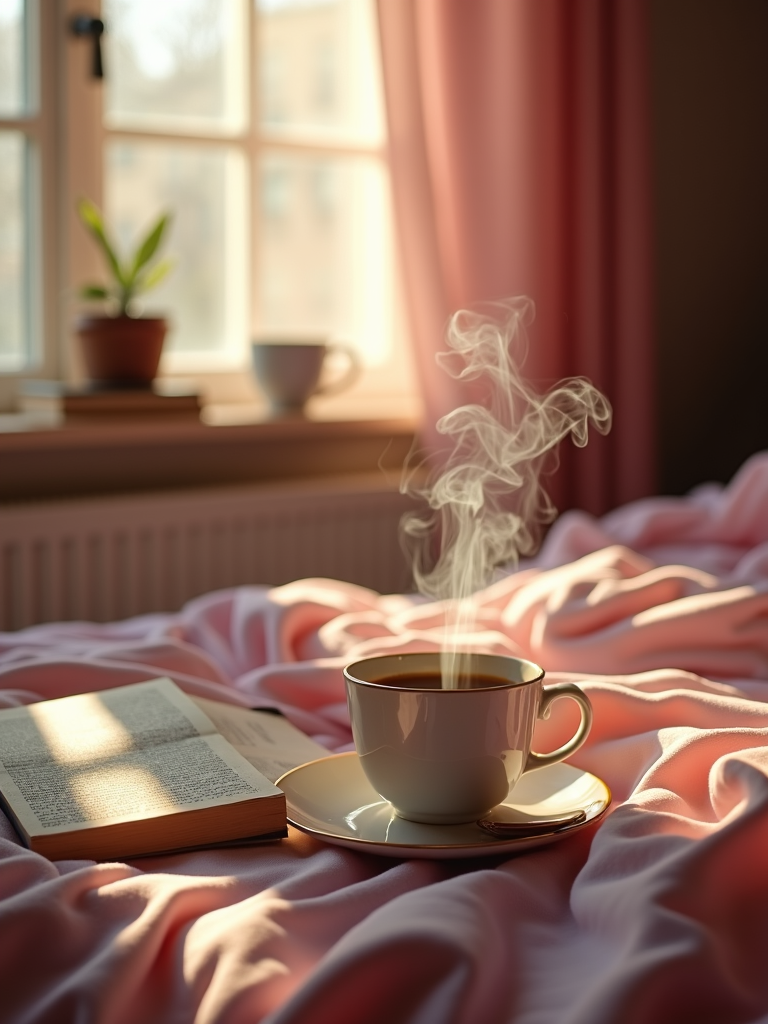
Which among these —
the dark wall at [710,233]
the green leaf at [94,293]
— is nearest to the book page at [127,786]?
the green leaf at [94,293]

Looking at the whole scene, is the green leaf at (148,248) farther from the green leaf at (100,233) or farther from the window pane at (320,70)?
the window pane at (320,70)

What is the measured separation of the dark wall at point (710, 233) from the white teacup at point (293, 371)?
827 millimetres

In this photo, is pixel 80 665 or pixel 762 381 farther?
pixel 762 381

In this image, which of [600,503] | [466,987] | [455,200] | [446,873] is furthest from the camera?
[600,503]

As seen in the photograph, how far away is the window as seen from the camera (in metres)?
2.02

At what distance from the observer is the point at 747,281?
274cm

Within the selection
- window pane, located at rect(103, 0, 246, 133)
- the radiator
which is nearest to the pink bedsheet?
the radiator

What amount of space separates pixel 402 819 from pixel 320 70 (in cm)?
189

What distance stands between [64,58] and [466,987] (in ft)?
5.93

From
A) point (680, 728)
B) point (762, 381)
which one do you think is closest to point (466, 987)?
point (680, 728)

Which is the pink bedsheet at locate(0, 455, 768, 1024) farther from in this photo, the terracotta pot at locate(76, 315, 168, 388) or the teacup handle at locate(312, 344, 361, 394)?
the teacup handle at locate(312, 344, 361, 394)

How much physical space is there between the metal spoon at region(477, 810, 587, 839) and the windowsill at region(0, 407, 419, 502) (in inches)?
50.5

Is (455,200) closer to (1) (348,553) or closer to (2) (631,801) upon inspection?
(1) (348,553)

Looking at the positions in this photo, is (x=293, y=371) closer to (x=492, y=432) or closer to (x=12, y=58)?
(x=492, y=432)
